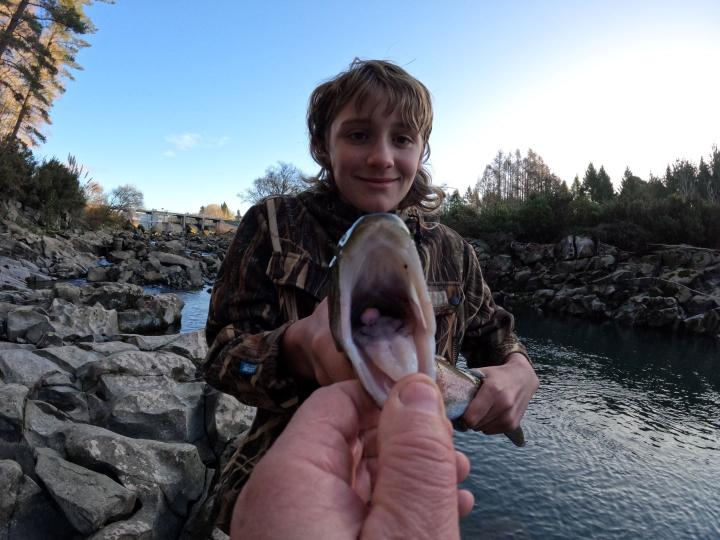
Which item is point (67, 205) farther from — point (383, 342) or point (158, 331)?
point (383, 342)

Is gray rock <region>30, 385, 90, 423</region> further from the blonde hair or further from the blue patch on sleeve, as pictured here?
the blonde hair

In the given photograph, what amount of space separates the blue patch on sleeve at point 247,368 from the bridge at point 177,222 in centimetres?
5720

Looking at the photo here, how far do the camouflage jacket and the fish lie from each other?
54 cm

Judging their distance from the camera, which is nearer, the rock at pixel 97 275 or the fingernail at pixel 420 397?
the fingernail at pixel 420 397

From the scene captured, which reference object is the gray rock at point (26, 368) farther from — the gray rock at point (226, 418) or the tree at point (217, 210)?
the tree at point (217, 210)

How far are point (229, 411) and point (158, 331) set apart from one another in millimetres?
7076

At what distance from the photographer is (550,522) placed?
5.00 metres

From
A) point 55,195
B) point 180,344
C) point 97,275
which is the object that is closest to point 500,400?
point 180,344

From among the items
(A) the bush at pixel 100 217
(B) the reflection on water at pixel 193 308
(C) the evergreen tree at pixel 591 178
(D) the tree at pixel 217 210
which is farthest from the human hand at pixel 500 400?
(D) the tree at pixel 217 210

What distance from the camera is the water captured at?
5.04 m

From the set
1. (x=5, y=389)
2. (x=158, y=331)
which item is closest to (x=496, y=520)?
(x=5, y=389)

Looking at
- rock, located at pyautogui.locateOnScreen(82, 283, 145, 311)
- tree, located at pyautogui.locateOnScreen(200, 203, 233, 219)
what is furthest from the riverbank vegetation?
tree, located at pyautogui.locateOnScreen(200, 203, 233, 219)

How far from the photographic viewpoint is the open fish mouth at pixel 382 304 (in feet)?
3.35

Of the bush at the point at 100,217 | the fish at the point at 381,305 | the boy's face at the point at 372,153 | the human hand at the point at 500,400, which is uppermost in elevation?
the bush at the point at 100,217
